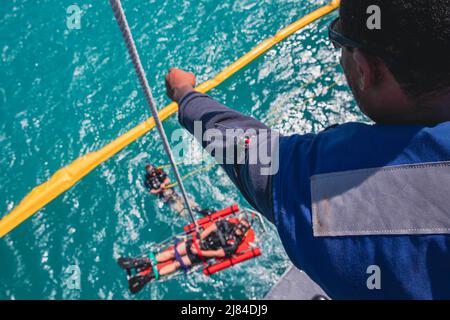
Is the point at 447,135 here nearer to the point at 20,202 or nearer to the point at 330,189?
the point at 330,189

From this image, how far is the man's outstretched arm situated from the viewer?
91 centimetres

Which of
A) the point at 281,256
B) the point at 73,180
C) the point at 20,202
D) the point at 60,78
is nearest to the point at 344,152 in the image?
the point at 281,256

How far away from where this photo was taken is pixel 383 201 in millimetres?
683

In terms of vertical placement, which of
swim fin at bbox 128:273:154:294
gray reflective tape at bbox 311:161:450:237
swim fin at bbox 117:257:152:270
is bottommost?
swim fin at bbox 128:273:154:294

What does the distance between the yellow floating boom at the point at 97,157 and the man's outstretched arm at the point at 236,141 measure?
415cm

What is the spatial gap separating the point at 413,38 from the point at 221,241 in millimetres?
3393

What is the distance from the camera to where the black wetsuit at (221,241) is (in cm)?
382

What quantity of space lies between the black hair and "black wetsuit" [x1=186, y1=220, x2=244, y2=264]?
3294mm
